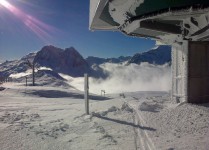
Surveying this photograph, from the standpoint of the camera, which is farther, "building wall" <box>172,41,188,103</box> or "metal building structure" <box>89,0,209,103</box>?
"building wall" <box>172,41,188,103</box>

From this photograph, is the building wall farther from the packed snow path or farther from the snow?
the snow

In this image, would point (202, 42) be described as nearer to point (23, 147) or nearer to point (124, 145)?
point (124, 145)

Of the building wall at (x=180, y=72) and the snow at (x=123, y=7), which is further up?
the snow at (x=123, y=7)

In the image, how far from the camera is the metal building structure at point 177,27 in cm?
1048

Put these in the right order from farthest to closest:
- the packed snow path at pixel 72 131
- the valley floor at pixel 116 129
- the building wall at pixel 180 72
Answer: the building wall at pixel 180 72
the packed snow path at pixel 72 131
the valley floor at pixel 116 129

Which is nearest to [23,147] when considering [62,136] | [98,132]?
[62,136]

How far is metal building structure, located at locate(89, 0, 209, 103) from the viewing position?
34.4 ft

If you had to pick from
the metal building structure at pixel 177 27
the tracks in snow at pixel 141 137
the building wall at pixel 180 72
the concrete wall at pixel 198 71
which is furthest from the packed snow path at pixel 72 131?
the metal building structure at pixel 177 27

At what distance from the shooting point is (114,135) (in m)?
10.5

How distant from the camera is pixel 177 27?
1363 centimetres

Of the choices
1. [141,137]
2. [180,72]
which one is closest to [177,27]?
[180,72]

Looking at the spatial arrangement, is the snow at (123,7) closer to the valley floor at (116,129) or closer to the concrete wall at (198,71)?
the concrete wall at (198,71)

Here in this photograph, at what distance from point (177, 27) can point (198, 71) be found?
2460mm

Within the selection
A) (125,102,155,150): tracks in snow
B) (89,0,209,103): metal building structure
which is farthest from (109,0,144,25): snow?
(125,102,155,150): tracks in snow
